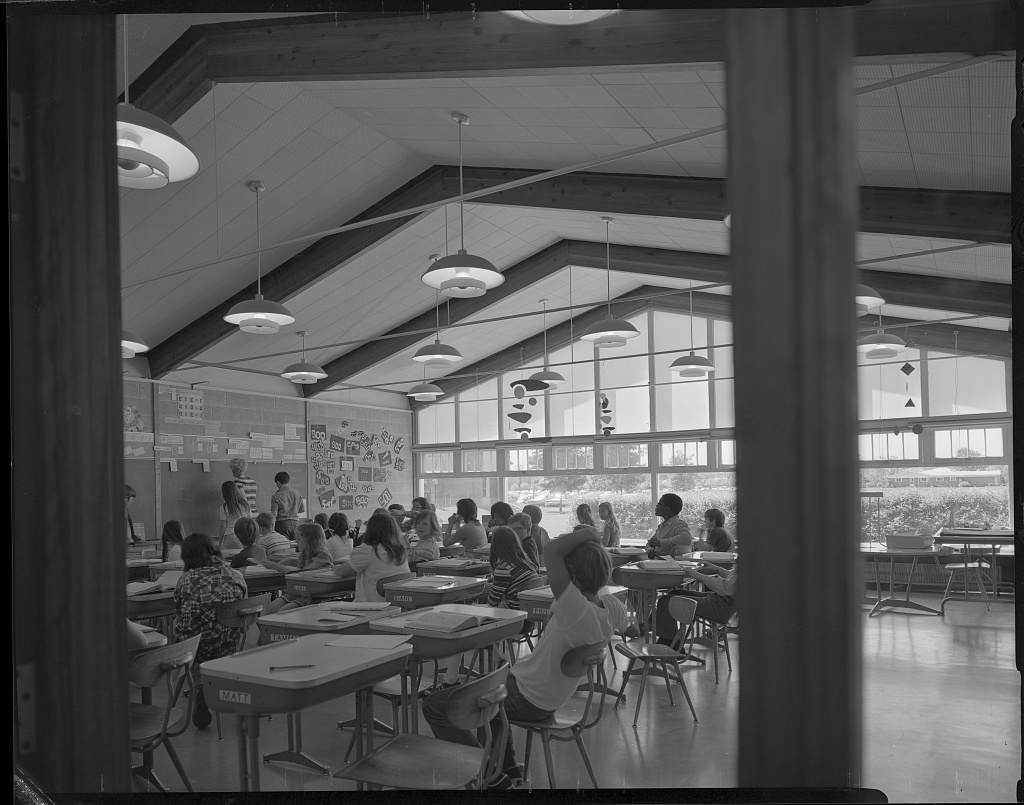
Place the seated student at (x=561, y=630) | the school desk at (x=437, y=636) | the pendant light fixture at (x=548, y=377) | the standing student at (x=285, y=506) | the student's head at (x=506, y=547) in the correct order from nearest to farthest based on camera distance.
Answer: the seated student at (x=561, y=630), the school desk at (x=437, y=636), the pendant light fixture at (x=548, y=377), the student's head at (x=506, y=547), the standing student at (x=285, y=506)

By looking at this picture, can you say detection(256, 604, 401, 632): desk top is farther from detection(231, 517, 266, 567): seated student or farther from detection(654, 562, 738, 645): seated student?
detection(231, 517, 266, 567): seated student

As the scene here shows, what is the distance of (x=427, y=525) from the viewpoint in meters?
5.35

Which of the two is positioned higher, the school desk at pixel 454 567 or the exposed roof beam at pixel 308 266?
the exposed roof beam at pixel 308 266

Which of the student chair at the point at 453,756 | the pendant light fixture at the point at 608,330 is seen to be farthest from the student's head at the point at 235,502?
the student chair at the point at 453,756

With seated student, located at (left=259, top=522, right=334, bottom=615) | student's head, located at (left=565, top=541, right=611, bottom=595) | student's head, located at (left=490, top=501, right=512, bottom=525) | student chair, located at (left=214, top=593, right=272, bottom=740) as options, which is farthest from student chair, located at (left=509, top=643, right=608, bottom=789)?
seated student, located at (left=259, top=522, right=334, bottom=615)

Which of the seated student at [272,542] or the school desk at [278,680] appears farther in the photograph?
the seated student at [272,542]

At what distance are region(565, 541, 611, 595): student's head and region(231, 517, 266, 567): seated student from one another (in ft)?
12.0

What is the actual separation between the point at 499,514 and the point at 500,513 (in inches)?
0.6

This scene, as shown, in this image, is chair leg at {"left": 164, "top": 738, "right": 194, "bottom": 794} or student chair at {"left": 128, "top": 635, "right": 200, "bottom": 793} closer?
chair leg at {"left": 164, "top": 738, "right": 194, "bottom": 794}

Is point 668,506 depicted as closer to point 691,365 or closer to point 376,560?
point 691,365

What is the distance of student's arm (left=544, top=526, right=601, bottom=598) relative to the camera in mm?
3146

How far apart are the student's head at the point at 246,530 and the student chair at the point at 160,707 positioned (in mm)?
2999

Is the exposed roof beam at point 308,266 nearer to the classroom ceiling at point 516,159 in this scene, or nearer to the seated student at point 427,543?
the classroom ceiling at point 516,159

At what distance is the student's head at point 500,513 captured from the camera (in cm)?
389
